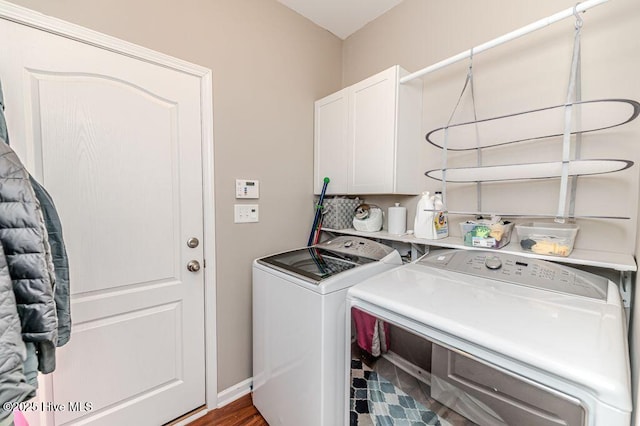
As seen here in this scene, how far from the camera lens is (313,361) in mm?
1219

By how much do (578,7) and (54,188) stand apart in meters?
2.37

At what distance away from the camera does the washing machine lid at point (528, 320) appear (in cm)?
59

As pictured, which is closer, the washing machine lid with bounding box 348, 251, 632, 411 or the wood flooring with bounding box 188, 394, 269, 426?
the washing machine lid with bounding box 348, 251, 632, 411

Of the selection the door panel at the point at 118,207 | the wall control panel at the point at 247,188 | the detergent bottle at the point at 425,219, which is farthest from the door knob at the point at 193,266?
the detergent bottle at the point at 425,219

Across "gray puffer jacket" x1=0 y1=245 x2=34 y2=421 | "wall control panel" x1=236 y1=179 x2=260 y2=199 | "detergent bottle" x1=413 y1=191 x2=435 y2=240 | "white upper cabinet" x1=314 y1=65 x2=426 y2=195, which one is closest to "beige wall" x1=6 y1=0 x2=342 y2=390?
"wall control panel" x1=236 y1=179 x2=260 y2=199

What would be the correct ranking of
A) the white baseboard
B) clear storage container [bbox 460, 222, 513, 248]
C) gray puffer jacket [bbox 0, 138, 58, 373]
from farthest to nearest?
the white baseboard < clear storage container [bbox 460, 222, 513, 248] < gray puffer jacket [bbox 0, 138, 58, 373]

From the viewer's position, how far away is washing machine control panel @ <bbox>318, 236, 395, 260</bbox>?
1.58 metres

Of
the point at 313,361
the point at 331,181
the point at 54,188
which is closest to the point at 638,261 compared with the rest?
the point at 313,361

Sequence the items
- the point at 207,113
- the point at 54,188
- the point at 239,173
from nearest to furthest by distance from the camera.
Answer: the point at 54,188 → the point at 207,113 → the point at 239,173

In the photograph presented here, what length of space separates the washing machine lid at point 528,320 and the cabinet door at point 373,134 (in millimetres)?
765

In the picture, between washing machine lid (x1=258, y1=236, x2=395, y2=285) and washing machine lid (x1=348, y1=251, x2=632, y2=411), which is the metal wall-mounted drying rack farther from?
washing machine lid (x1=258, y1=236, x2=395, y2=285)

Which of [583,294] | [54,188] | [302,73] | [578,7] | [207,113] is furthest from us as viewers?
[302,73]

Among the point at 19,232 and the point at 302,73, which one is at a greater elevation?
the point at 302,73

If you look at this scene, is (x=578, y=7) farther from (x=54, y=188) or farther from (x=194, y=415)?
(x=194, y=415)
